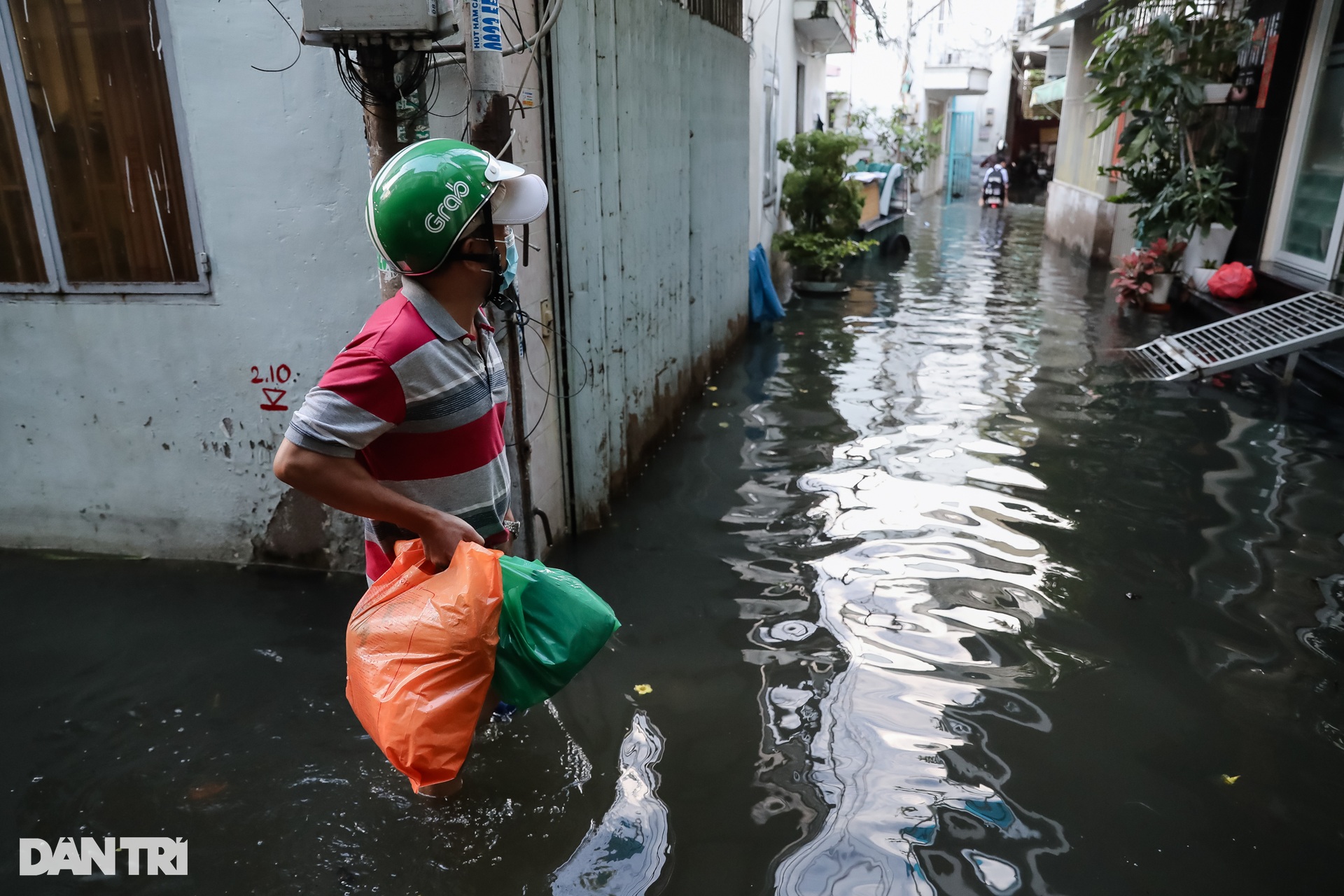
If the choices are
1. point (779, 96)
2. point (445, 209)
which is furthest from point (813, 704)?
point (779, 96)

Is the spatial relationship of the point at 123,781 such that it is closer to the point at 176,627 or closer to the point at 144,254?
the point at 176,627

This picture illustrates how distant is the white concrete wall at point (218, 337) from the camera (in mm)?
3582

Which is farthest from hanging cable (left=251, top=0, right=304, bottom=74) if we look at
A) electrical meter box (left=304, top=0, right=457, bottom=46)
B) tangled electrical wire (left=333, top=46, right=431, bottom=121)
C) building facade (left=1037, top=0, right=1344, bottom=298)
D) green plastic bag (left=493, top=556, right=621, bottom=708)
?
building facade (left=1037, top=0, right=1344, bottom=298)

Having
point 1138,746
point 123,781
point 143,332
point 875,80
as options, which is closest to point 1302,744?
point 1138,746

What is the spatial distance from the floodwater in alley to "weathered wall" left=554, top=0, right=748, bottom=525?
0.56 metres

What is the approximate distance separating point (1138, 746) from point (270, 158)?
3.96m

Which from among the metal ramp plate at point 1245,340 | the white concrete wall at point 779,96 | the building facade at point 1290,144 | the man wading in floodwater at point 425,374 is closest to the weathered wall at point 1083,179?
the building facade at point 1290,144

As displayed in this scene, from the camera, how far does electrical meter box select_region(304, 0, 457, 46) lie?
2.77 meters

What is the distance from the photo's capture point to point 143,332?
400cm

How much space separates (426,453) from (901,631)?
2358mm

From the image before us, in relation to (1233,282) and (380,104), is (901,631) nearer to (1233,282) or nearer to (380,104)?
(380,104)

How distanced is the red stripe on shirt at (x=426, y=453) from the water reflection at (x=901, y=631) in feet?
4.71

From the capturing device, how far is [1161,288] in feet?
34.4

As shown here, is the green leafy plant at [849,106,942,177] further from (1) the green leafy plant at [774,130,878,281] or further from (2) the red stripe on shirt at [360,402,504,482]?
(2) the red stripe on shirt at [360,402,504,482]
